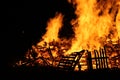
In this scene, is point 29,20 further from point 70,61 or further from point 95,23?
point 70,61

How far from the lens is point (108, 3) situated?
17.8 meters

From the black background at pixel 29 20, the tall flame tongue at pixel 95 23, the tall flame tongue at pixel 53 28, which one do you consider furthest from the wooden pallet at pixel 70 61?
the black background at pixel 29 20

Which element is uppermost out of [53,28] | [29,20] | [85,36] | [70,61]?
[29,20]

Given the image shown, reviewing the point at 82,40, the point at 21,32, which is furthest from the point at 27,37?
the point at 82,40

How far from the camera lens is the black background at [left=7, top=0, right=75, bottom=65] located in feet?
59.7

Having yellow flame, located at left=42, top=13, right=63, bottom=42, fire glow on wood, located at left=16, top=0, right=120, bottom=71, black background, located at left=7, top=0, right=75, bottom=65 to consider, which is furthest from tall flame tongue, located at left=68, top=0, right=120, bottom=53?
yellow flame, located at left=42, top=13, right=63, bottom=42

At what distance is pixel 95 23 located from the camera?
16891mm

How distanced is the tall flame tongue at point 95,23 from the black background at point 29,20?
0.72 meters

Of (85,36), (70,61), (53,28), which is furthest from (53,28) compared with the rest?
(70,61)

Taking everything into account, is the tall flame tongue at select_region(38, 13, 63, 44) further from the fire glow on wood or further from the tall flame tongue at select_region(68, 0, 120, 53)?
the tall flame tongue at select_region(68, 0, 120, 53)

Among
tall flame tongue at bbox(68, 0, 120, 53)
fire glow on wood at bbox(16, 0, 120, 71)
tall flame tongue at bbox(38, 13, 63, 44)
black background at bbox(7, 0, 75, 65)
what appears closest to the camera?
fire glow on wood at bbox(16, 0, 120, 71)

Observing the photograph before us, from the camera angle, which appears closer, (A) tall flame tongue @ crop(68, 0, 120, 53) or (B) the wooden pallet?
(B) the wooden pallet

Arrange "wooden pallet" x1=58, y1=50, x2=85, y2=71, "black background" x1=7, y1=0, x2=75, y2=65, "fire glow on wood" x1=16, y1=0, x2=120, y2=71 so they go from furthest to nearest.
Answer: "black background" x1=7, y1=0, x2=75, y2=65 → "fire glow on wood" x1=16, y1=0, x2=120, y2=71 → "wooden pallet" x1=58, y1=50, x2=85, y2=71

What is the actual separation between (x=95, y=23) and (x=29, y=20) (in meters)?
3.77
